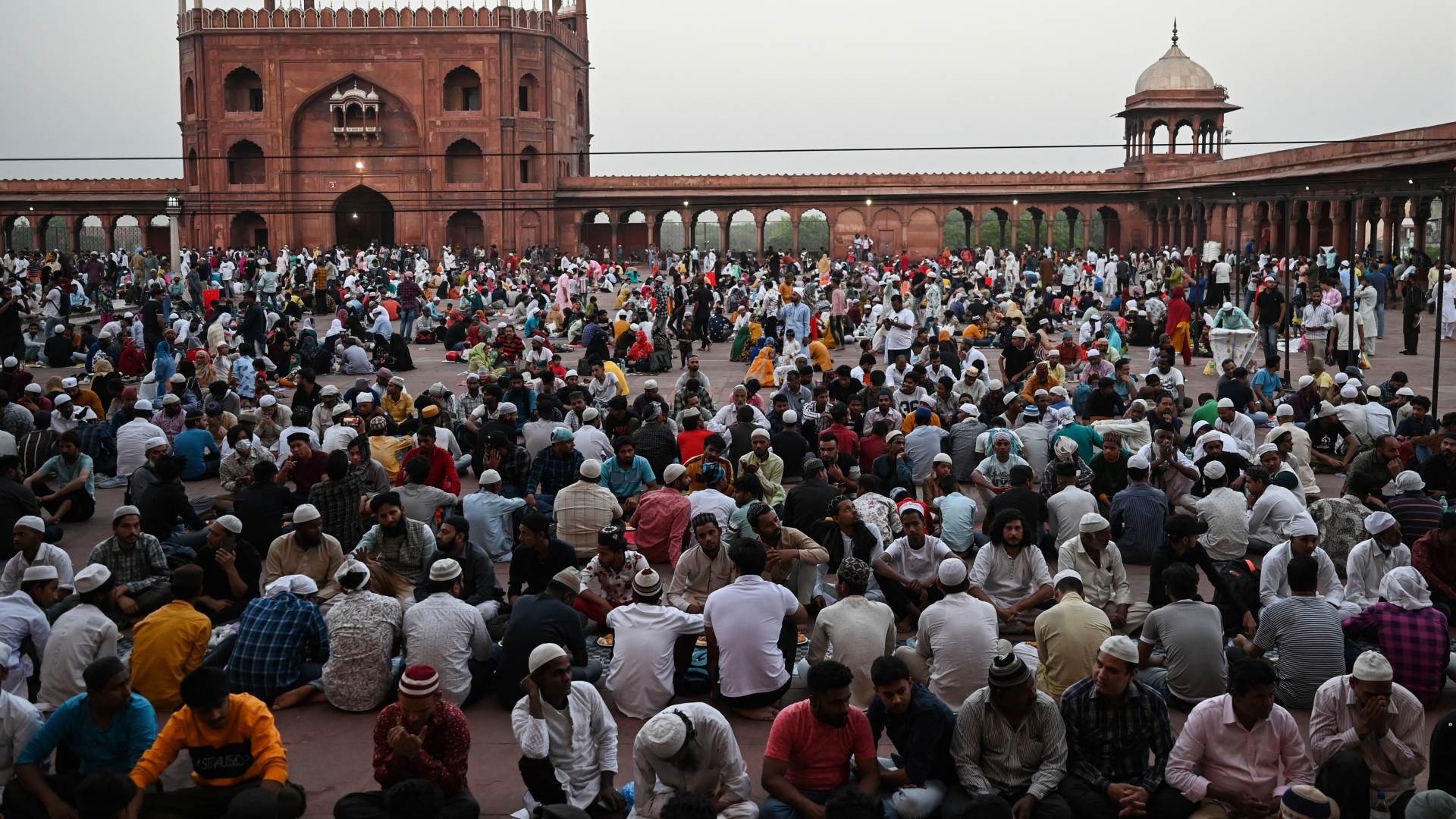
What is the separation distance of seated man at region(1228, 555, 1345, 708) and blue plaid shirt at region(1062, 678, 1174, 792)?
1.28 meters

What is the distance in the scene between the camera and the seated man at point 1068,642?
5.33 m

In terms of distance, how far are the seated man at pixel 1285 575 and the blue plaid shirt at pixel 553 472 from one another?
4378mm

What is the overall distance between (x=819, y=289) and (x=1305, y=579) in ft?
61.3

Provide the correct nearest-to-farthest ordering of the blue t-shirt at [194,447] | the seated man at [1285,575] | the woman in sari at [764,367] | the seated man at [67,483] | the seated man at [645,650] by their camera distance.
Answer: the seated man at [645,650]
the seated man at [1285,575]
the seated man at [67,483]
the blue t-shirt at [194,447]
the woman in sari at [764,367]

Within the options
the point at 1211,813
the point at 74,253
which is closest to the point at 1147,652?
the point at 1211,813

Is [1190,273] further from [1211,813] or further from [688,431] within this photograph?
[1211,813]

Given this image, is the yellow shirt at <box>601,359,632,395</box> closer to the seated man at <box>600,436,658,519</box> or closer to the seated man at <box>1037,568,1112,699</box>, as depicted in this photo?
the seated man at <box>600,436,658,519</box>

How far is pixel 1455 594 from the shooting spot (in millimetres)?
6438

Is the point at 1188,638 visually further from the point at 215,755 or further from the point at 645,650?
the point at 215,755

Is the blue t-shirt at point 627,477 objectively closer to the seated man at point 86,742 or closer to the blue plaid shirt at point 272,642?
the blue plaid shirt at point 272,642

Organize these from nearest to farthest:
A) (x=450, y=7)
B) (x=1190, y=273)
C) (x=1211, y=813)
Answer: (x=1211, y=813) < (x=1190, y=273) < (x=450, y=7)

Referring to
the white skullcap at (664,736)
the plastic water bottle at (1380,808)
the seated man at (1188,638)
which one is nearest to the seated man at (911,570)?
the seated man at (1188,638)

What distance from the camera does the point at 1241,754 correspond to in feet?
14.9

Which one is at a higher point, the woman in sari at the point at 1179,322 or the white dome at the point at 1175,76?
the white dome at the point at 1175,76
